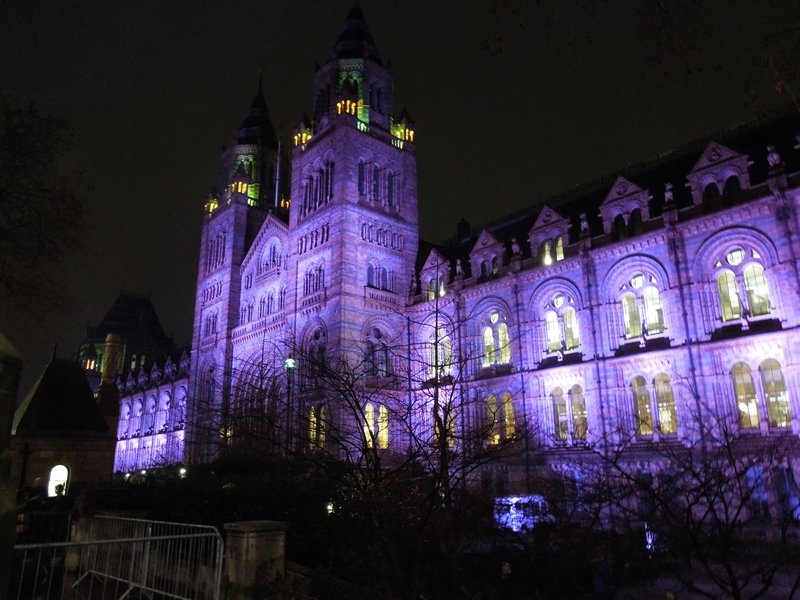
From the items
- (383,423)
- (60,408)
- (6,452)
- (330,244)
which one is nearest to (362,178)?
(330,244)

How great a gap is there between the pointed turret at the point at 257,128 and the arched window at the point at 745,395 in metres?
50.9

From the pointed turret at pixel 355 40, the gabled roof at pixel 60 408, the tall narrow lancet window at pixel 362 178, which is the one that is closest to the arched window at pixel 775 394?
the tall narrow lancet window at pixel 362 178

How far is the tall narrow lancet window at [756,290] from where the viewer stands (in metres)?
26.8

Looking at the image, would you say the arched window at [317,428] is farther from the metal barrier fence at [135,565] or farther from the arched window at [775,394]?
the arched window at [775,394]

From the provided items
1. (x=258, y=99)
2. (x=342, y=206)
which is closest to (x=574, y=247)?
(x=342, y=206)

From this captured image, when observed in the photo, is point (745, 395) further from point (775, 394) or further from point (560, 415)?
point (560, 415)

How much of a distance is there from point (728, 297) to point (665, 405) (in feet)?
19.8

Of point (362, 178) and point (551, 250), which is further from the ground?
point (362, 178)

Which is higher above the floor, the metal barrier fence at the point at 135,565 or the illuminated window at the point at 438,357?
the illuminated window at the point at 438,357

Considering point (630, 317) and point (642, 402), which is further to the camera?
point (630, 317)

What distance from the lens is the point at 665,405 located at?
2912 centimetres

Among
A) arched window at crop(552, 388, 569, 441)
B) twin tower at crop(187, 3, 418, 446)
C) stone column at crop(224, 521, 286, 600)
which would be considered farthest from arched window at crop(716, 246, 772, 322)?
stone column at crop(224, 521, 286, 600)

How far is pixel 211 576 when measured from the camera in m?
10.6

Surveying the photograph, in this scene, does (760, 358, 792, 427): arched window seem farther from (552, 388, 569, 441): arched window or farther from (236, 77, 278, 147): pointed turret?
(236, 77, 278, 147): pointed turret
